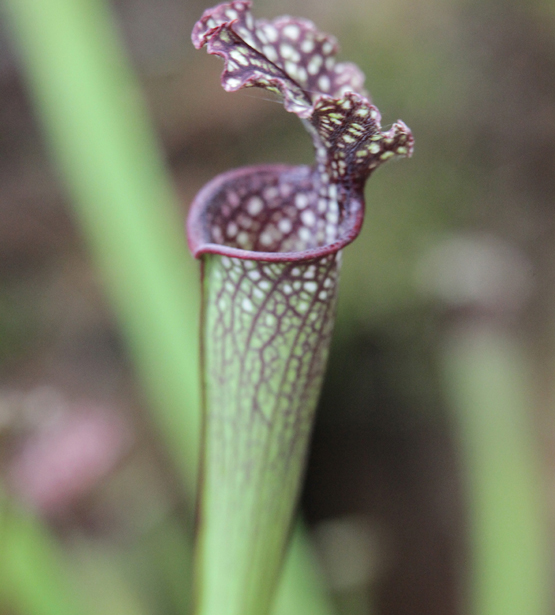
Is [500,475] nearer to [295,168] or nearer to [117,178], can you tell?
[295,168]

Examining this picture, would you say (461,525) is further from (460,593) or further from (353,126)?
(353,126)

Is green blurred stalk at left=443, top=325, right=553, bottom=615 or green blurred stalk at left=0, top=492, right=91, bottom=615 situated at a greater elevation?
green blurred stalk at left=0, top=492, right=91, bottom=615

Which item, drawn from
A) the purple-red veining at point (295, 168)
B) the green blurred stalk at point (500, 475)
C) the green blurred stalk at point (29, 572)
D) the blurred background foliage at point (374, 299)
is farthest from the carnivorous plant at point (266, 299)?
the blurred background foliage at point (374, 299)

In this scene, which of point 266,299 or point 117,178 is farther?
point 117,178

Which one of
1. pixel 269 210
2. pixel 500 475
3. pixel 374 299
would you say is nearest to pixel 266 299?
pixel 269 210

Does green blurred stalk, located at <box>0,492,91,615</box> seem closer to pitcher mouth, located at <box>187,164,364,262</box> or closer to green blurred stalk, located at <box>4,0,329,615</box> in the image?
green blurred stalk, located at <box>4,0,329,615</box>

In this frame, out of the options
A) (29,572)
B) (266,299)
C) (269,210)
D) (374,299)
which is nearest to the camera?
(266,299)

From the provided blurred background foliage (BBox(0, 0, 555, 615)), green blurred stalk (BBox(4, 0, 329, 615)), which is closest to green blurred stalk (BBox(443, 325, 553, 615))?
blurred background foliage (BBox(0, 0, 555, 615))
